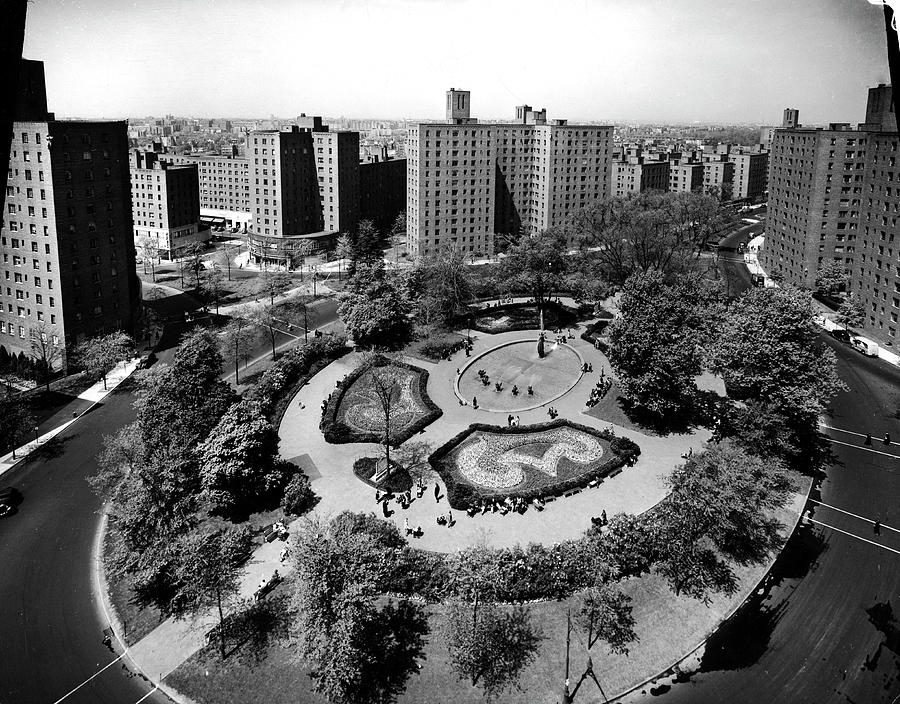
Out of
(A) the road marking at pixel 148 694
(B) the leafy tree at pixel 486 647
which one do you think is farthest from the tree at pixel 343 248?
(B) the leafy tree at pixel 486 647

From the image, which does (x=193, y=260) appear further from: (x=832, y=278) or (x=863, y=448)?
(x=863, y=448)

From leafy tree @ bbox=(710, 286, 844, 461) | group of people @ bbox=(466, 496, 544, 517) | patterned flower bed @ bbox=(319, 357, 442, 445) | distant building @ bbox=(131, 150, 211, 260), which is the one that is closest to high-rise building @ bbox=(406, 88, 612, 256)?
distant building @ bbox=(131, 150, 211, 260)

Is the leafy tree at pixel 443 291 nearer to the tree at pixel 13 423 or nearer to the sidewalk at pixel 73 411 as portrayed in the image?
the sidewalk at pixel 73 411

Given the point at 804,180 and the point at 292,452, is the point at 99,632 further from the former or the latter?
the point at 804,180

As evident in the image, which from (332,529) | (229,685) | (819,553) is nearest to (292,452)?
(332,529)

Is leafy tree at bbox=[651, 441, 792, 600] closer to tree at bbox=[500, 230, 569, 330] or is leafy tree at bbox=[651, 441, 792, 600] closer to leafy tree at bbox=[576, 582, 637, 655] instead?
leafy tree at bbox=[576, 582, 637, 655]

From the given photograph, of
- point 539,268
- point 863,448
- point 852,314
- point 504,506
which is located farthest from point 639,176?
point 504,506
